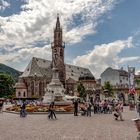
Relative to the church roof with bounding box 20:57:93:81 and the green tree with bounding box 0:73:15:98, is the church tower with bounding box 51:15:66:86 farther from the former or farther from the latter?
the green tree with bounding box 0:73:15:98

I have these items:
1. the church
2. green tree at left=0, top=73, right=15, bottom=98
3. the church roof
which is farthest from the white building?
green tree at left=0, top=73, right=15, bottom=98

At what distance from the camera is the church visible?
13838 centimetres

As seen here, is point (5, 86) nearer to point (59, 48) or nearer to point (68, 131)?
point (59, 48)

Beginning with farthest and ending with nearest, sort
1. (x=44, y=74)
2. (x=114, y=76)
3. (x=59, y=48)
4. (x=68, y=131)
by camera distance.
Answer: (x=59, y=48) → (x=44, y=74) → (x=114, y=76) → (x=68, y=131)

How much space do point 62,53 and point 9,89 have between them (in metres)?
52.8

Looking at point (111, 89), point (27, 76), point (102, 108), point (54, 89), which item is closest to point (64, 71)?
point (27, 76)

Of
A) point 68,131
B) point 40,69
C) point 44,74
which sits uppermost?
point 40,69

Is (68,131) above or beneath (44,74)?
beneath

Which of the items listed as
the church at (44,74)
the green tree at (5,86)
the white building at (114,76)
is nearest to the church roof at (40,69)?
the church at (44,74)

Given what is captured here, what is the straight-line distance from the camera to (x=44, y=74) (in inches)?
5635

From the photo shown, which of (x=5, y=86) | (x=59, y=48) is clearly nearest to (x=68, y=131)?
(x=5, y=86)

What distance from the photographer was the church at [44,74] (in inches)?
5448

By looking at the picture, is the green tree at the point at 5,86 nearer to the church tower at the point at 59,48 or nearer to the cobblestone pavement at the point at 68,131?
the church tower at the point at 59,48

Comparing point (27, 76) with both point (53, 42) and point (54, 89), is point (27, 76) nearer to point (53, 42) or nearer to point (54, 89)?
point (53, 42)
